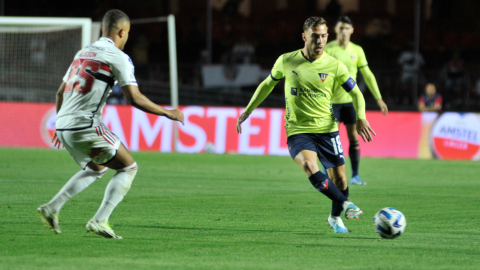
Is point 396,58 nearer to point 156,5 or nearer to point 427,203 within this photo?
point 156,5

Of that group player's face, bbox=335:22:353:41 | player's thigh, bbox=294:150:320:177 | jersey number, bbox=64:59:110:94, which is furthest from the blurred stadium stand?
jersey number, bbox=64:59:110:94

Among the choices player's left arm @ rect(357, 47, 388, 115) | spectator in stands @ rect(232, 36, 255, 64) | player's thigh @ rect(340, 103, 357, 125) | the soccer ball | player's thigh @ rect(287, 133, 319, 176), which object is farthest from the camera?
spectator in stands @ rect(232, 36, 255, 64)

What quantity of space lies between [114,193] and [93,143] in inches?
18.2

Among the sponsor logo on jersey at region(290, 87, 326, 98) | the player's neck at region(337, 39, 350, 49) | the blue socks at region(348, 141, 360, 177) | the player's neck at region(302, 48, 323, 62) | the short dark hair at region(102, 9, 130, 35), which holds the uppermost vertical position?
the short dark hair at region(102, 9, 130, 35)

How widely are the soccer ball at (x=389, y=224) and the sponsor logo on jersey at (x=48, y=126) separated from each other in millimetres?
12801

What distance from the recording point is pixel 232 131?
17.3 m

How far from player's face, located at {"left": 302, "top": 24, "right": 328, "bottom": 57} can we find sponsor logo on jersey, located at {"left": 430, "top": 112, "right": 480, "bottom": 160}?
10437 millimetres

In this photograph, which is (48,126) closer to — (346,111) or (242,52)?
(242,52)

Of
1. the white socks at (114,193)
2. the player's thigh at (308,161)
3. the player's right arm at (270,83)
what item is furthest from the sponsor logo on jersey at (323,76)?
the white socks at (114,193)

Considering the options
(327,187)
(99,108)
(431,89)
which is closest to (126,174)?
(99,108)

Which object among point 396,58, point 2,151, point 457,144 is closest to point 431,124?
point 457,144

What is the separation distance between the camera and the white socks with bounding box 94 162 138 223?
585 centimetres

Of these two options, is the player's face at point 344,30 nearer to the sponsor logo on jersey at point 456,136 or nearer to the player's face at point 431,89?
the sponsor logo on jersey at point 456,136

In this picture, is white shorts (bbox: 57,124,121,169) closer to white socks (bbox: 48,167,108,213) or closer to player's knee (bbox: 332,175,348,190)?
white socks (bbox: 48,167,108,213)
